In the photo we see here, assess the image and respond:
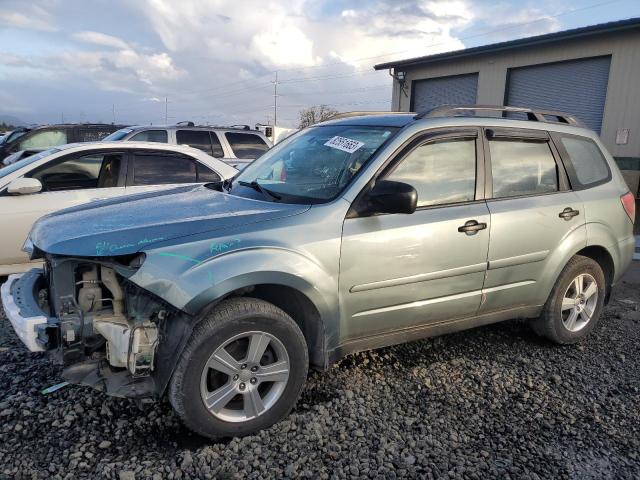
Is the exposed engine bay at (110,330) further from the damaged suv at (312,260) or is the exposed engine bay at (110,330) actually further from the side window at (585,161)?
the side window at (585,161)

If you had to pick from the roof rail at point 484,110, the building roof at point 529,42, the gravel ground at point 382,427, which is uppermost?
the building roof at point 529,42

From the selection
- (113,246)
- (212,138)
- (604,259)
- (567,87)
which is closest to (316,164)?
(113,246)

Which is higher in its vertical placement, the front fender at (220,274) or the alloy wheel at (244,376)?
the front fender at (220,274)

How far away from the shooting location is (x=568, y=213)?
13.6 feet

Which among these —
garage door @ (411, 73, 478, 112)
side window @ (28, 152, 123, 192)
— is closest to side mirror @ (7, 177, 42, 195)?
side window @ (28, 152, 123, 192)

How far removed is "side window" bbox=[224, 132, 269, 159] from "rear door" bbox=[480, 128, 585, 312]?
21.9ft

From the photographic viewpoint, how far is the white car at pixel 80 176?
5301 mm

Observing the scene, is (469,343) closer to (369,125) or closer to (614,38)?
(369,125)

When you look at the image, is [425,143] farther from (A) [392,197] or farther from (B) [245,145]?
(B) [245,145]

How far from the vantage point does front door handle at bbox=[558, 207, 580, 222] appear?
4.11m

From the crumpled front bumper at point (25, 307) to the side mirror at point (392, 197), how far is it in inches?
76.6

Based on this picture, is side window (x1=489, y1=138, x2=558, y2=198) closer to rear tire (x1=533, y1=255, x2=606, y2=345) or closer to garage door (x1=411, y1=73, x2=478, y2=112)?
rear tire (x1=533, y1=255, x2=606, y2=345)

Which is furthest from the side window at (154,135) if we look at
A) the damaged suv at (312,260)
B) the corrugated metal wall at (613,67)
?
the corrugated metal wall at (613,67)

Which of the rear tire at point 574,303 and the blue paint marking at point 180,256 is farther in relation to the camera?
the rear tire at point 574,303
